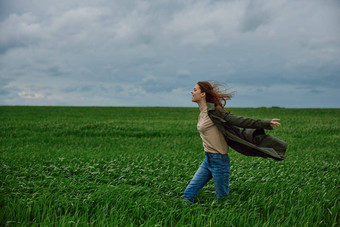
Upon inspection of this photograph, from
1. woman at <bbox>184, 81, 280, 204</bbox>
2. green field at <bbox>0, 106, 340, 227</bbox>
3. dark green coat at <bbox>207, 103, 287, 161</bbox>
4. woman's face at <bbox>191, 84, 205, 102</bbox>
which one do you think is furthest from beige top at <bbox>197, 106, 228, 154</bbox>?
green field at <bbox>0, 106, 340, 227</bbox>

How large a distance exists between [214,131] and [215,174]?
30.6 inches

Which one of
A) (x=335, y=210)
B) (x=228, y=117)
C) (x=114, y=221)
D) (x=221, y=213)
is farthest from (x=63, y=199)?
(x=335, y=210)

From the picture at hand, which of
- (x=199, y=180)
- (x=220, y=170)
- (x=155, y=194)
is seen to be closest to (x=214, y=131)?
(x=220, y=170)

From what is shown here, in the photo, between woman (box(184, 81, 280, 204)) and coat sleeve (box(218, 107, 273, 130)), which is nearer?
coat sleeve (box(218, 107, 273, 130))

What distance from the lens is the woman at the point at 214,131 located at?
16.7 feet

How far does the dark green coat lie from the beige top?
11 centimetres

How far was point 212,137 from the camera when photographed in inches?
204

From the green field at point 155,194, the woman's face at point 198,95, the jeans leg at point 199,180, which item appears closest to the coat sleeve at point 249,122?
the woman's face at point 198,95

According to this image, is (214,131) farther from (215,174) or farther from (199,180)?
(199,180)

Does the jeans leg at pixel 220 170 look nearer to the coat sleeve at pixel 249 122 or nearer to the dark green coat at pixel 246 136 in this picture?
the dark green coat at pixel 246 136

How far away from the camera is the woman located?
509cm

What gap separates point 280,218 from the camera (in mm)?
5172

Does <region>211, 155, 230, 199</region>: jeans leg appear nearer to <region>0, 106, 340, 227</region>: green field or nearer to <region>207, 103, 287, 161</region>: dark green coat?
<region>207, 103, 287, 161</region>: dark green coat

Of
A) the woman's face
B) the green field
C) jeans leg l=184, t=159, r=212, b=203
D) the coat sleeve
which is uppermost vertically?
the woman's face
